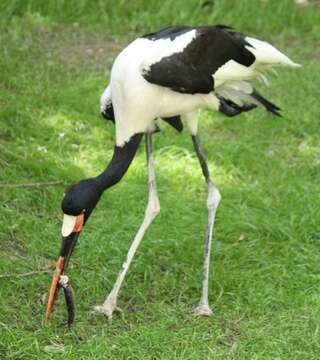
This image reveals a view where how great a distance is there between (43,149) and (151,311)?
1.83 m

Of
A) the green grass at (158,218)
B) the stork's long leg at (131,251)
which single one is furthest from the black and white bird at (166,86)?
the green grass at (158,218)

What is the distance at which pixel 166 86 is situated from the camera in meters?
4.69

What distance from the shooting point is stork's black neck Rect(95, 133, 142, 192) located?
182 inches

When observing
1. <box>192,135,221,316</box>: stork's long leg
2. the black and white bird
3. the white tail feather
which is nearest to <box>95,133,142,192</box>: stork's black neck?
the black and white bird

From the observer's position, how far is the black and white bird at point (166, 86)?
15.2 feet

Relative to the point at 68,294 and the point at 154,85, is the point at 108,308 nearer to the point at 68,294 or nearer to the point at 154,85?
the point at 68,294

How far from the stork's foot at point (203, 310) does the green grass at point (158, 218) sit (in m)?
0.04

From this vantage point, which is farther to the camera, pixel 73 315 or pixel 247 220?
pixel 247 220

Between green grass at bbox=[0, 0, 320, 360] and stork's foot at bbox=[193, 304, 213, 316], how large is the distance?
0.04 meters

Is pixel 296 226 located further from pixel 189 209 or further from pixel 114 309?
pixel 114 309

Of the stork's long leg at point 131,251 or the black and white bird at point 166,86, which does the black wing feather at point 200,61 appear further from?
the stork's long leg at point 131,251

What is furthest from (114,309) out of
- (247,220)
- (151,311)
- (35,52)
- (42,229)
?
(35,52)

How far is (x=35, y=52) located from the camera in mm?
7637

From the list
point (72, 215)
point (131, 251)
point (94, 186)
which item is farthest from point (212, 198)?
point (72, 215)
